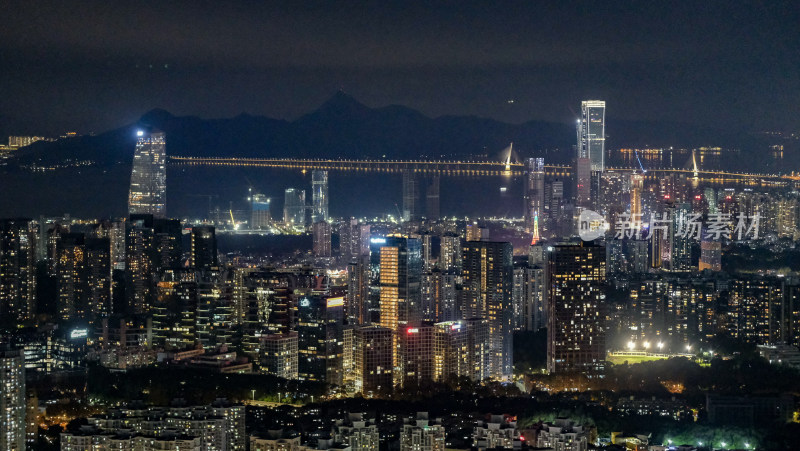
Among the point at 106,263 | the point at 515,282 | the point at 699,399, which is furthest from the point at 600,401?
the point at 106,263

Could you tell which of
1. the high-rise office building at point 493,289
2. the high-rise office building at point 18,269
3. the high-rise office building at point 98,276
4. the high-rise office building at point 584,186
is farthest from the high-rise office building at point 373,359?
the high-rise office building at point 584,186

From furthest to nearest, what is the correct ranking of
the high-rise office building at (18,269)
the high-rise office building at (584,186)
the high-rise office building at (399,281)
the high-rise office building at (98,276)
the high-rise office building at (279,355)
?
the high-rise office building at (584,186) < the high-rise office building at (98,276) < the high-rise office building at (18,269) < the high-rise office building at (399,281) < the high-rise office building at (279,355)

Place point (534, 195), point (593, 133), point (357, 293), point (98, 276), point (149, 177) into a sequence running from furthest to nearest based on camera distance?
1. point (534, 195)
2. point (149, 177)
3. point (593, 133)
4. point (98, 276)
5. point (357, 293)

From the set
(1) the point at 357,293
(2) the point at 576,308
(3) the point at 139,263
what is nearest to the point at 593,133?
(2) the point at 576,308

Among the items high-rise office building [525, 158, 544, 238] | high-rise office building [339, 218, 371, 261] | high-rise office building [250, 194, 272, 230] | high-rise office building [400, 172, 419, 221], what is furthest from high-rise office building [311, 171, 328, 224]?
high-rise office building [525, 158, 544, 238]

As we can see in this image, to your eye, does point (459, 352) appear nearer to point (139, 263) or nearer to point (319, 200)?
point (139, 263)

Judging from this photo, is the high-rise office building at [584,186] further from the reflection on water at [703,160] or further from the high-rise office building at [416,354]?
the high-rise office building at [416,354]

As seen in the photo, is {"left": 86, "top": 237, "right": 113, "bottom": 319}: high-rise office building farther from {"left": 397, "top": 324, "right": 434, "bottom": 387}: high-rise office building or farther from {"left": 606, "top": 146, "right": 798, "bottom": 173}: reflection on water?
{"left": 606, "top": 146, "right": 798, "bottom": 173}: reflection on water
